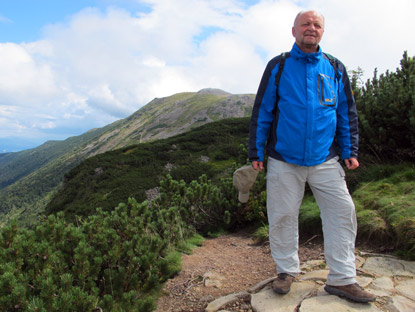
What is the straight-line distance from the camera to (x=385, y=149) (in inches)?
234

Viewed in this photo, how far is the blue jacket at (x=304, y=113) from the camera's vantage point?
2.53 m

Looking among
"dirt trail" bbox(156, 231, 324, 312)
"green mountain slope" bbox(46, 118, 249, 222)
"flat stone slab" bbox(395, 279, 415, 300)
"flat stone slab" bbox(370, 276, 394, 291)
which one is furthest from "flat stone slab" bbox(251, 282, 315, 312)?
"green mountain slope" bbox(46, 118, 249, 222)

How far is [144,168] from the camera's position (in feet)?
85.9

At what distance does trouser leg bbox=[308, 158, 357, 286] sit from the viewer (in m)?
2.53

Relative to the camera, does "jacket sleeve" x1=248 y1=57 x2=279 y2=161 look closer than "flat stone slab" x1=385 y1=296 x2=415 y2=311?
No

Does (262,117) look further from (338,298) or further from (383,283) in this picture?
(383,283)

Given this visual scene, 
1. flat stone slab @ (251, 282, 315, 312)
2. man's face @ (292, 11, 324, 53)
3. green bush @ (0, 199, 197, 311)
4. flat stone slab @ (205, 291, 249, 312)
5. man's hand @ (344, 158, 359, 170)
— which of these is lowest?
flat stone slab @ (205, 291, 249, 312)

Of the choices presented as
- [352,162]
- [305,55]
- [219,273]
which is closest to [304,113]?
[305,55]

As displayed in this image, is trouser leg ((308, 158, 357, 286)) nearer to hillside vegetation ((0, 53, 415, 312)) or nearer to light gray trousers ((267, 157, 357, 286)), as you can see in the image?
light gray trousers ((267, 157, 357, 286))

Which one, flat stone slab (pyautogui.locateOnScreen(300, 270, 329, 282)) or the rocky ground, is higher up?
flat stone slab (pyautogui.locateOnScreen(300, 270, 329, 282))

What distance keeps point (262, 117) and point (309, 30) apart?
824 millimetres

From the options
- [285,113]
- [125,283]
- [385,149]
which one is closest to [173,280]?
[125,283]

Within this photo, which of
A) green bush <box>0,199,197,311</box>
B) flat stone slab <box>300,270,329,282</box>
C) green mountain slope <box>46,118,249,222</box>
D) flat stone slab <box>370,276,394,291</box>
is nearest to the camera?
green bush <box>0,199,197,311</box>

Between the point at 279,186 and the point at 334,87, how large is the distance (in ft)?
3.30
